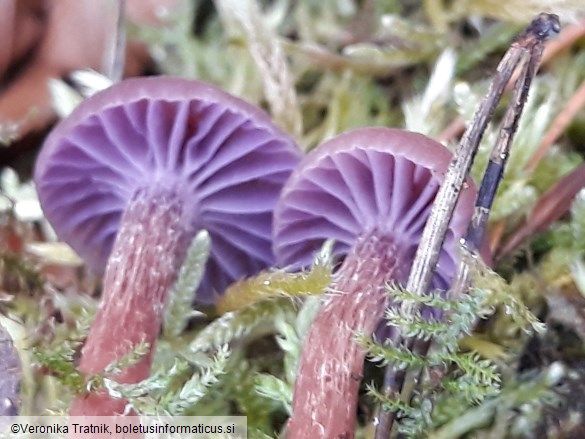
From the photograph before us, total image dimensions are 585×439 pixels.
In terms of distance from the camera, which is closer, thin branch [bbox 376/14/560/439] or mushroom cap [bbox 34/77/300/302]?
thin branch [bbox 376/14/560/439]

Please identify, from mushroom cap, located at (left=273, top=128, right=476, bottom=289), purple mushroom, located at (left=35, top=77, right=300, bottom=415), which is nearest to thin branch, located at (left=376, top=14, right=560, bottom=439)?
mushroom cap, located at (left=273, top=128, right=476, bottom=289)

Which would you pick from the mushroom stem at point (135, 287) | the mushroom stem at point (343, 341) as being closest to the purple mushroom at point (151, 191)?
the mushroom stem at point (135, 287)

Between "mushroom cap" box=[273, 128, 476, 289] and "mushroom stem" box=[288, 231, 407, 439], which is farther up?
"mushroom cap" box=[273, 128, 476, 289]

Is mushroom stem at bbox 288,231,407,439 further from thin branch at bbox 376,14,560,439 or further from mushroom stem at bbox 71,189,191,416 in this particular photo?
A: mushroom stem at bbox 71,189,191,416

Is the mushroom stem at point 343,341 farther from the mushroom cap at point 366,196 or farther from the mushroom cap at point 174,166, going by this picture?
the mushroom cap at point 174,166

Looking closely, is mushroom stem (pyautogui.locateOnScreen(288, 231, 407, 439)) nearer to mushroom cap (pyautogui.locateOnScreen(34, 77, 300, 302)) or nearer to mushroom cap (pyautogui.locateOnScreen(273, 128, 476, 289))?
mushroom cap (pyautogui.locateOnScreen(273, 128, 476, 289))

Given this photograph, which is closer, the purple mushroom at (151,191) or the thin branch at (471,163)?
the thin branch at (471,163)

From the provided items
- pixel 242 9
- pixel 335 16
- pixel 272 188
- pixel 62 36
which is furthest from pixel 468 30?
pixel 62 36
